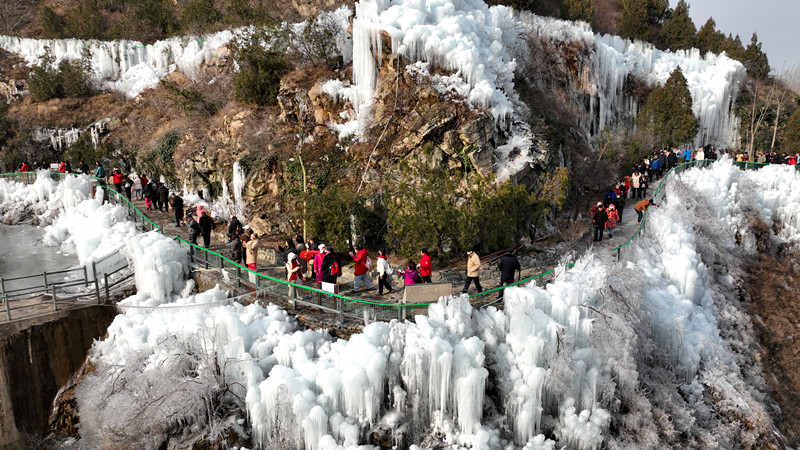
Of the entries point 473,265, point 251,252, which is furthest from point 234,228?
point 473,265

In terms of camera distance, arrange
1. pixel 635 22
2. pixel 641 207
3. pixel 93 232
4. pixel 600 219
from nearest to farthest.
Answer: pixel 600 219, pixel 93 232, pixel 641 207, pixel 635 22

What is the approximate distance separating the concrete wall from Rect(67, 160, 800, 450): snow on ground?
66 centimetres

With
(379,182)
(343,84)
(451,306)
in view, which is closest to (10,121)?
(343,84)

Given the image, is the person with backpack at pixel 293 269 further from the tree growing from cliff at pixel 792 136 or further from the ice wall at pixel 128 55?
the tree growing from cliff at pixel 792 136

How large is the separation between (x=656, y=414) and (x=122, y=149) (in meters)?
25.5

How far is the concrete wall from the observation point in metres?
11.3

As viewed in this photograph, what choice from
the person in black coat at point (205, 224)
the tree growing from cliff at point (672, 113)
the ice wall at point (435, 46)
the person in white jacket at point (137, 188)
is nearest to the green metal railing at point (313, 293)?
the person in black coat at point (205, 224)

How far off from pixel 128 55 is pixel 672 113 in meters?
30.5

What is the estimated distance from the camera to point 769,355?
15.5 m

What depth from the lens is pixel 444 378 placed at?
966 cm

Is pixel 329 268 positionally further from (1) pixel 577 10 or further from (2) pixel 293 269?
Result: (1) pixel 577 10

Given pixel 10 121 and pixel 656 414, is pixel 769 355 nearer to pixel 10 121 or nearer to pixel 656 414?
pixel 656 414

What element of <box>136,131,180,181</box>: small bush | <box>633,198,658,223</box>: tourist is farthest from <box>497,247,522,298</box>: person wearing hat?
<box>136,131,180,181</box>: small bush

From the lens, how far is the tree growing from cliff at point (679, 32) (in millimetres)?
35812
